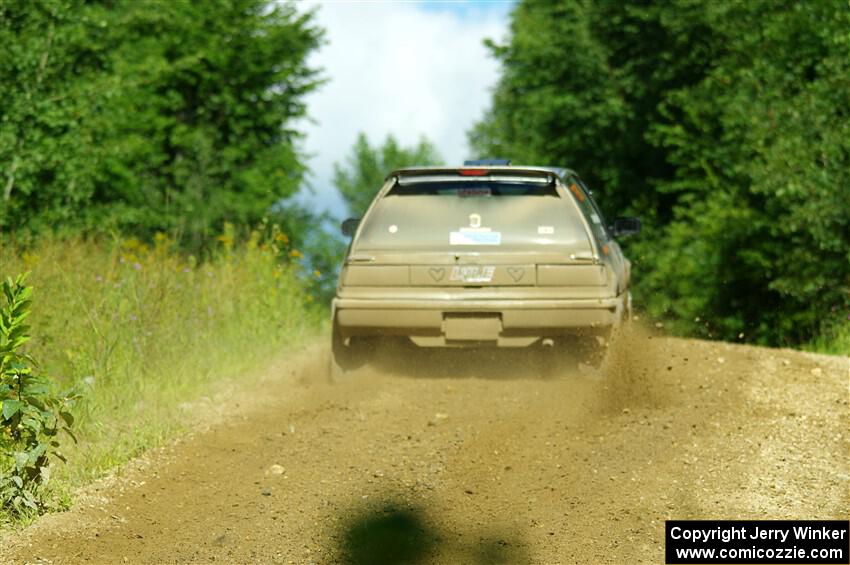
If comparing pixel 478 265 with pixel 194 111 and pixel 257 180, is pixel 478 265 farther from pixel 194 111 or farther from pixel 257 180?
pixel 194 111

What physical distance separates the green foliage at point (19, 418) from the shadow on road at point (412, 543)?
1756 mm

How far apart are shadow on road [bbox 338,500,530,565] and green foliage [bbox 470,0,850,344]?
11.6 metres

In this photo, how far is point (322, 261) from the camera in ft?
150

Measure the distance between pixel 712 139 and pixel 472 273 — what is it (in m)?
18.1

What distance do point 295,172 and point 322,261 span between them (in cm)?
1034

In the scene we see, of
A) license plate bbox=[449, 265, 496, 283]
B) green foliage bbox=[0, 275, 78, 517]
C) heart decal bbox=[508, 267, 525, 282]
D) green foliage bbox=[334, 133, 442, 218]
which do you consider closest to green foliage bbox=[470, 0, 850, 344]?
heart decal bbox=[508, 267, 525, 282]

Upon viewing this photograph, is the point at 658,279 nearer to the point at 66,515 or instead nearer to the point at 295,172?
the point at 295,172

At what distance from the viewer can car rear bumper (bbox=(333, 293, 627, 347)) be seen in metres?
9.95

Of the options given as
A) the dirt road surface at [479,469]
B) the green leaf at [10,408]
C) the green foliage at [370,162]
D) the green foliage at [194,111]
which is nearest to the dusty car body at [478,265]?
the dirt road surface at [479,469]

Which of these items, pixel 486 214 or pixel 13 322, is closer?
pixel 13 322

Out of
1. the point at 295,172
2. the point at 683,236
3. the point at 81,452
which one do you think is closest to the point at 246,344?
the point at 81,452

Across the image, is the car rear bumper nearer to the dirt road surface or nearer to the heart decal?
the heart decal

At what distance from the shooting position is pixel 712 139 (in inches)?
1056

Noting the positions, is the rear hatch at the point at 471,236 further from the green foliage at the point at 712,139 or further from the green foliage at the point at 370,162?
the green foliage at the point at 370,162
